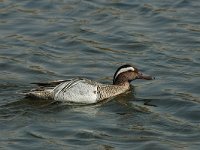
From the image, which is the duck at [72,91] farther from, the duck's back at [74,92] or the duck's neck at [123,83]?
the duck's neck at [123,83]

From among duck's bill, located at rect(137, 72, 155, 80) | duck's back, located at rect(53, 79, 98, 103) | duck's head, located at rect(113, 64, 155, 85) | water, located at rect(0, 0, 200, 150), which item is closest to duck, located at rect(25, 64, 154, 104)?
duck's back, located at rect(53, 79, 98, 103)

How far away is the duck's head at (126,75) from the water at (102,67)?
10.5 inches

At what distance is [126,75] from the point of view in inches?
607

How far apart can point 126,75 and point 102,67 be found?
111 cm

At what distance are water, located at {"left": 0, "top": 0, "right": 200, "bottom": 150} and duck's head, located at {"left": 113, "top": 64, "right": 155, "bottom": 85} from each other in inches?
Answer: 10.5

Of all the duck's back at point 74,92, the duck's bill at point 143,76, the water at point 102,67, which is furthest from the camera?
the duck's bill at point 143,76

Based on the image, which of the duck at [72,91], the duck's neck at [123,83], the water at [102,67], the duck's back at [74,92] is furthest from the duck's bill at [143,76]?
the duck's back at [74,92]

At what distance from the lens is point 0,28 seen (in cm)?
1931

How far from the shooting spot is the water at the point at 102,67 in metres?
12.4

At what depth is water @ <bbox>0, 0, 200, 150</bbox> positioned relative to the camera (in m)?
12.4

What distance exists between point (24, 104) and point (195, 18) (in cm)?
670

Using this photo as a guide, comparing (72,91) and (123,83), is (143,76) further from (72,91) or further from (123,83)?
(72,91)

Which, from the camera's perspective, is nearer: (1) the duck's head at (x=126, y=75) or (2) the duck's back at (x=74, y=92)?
(2) the duck's back at (x=74, y=92)

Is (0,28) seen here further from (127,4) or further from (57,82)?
(57,82)
